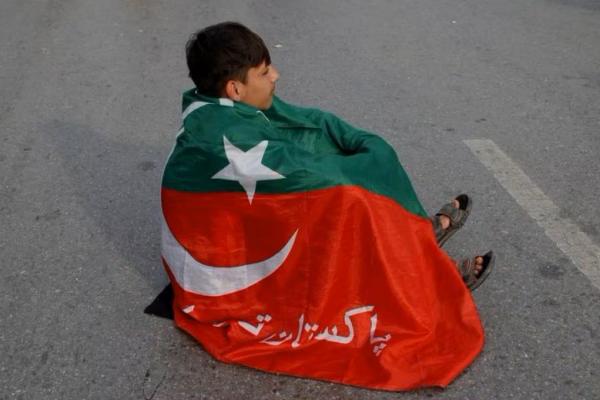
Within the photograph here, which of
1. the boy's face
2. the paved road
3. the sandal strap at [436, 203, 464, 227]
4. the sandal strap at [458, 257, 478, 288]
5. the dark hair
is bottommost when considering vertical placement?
the paved road

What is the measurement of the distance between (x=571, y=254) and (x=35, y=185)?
2870 millimetres

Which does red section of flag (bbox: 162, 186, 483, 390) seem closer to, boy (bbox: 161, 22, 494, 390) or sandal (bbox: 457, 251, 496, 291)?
boy (bbox: 161, 22, 494, 390)

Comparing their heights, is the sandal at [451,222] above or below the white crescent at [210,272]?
below

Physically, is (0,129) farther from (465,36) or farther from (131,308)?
(465,36)

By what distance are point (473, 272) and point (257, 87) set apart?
117cm

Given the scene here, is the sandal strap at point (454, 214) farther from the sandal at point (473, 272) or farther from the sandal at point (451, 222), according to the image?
the sandal at point (473, 272)

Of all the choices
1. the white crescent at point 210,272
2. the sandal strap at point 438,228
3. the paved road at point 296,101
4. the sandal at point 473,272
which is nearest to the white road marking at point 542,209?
the paved road at point 296,101

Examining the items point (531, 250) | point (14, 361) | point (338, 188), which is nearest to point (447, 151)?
point (531, 250)

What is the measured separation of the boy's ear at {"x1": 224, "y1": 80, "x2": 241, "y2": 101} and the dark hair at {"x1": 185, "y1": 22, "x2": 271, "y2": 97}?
0.6 inches

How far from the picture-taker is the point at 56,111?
468 cm

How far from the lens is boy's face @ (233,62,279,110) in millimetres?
2348

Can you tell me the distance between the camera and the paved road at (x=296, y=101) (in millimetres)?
2479

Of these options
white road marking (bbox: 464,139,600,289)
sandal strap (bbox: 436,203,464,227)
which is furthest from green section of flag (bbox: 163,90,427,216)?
white road marking (bbox: 464,139,600,289)

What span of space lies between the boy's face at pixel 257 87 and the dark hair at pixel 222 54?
0.02 metres
